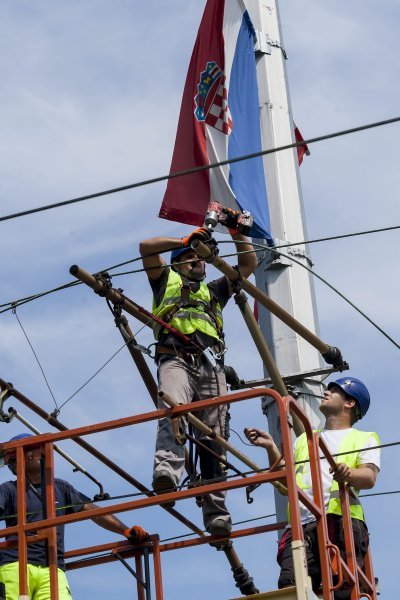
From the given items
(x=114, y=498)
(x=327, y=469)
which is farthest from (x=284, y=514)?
(x=114, y=498)

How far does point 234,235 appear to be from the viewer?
1112 cm

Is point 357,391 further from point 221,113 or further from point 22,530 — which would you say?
point 221,113

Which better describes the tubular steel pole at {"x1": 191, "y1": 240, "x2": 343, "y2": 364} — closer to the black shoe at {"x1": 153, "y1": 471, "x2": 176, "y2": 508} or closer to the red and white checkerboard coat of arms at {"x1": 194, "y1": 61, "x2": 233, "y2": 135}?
the black shoe at {"x1": 153, "y1": 471, "x2": 176, "y2": 508}

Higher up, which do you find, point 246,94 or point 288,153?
point 246,94

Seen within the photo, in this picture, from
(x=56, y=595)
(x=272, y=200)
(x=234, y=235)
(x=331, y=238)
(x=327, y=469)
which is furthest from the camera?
(x=272, y=200)

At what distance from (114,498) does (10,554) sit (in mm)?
1344

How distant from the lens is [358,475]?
368 inches

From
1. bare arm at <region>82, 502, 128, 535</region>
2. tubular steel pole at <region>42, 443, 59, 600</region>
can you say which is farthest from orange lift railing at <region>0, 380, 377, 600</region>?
bare arm at <region>82, 502, 128, 535</region>

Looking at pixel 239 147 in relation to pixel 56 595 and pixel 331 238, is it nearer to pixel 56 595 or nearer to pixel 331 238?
pixel 331 238

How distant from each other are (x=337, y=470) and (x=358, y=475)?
0.61 feet

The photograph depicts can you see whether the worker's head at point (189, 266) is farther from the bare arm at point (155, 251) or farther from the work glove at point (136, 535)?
the work glove at point (136, 535)

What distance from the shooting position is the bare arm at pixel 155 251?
10.5m

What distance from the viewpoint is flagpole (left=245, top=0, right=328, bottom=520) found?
447 inches

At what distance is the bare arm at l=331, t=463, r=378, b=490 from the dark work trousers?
28cm
